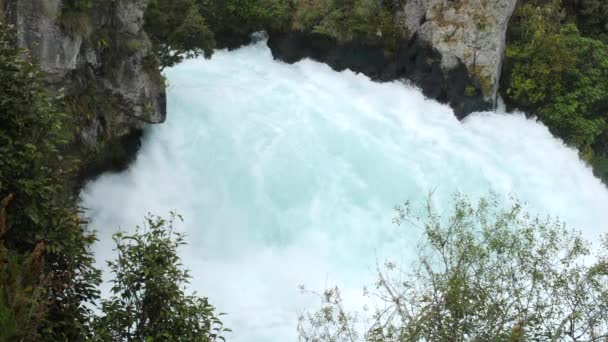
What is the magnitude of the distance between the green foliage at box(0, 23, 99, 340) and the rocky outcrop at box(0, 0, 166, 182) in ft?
19.0

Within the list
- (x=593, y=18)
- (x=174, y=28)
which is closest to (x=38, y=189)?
(x=174, y=28)

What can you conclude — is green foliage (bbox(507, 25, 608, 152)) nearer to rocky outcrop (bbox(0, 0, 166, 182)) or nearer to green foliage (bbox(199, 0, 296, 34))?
green foliage (bbox(199, 0, 296, 34))

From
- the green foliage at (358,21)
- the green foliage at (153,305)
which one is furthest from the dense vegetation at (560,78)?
the green foliage at (153,305)

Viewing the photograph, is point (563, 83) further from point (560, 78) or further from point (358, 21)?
point (358, 21)

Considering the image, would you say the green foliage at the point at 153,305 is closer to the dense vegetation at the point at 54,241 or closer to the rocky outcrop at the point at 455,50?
the dense vegetation at the point at 54,241

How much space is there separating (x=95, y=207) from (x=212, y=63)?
30.0ft

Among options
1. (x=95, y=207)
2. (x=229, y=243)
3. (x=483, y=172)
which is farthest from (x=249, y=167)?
(x=483, y=172)

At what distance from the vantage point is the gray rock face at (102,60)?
11.8 m

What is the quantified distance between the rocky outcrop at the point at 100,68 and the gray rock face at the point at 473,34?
10.9 metres

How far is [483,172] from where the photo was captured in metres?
18.8

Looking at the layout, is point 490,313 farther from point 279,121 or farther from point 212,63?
point 212,63

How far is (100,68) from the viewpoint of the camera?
46.6 feet

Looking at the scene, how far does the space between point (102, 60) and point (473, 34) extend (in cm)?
1324

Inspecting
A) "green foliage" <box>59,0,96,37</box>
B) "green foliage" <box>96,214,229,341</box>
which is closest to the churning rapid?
"green foliage" <box>59,0,96,37</box>
